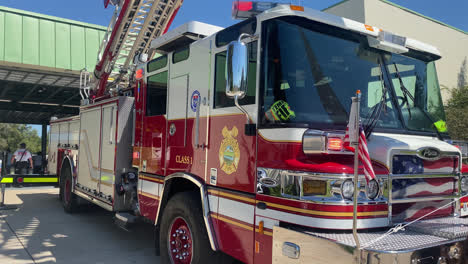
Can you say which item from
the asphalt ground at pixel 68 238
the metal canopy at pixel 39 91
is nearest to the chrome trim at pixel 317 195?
the asphalt ground at pixel 68 238

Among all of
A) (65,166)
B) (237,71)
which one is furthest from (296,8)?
(65,166)

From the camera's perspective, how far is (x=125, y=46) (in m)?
8.17

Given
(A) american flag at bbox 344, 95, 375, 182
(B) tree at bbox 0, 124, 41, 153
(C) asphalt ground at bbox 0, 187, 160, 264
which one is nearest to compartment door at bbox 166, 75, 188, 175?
(C) asphalt ground at bbox 0, 187, 160, 264

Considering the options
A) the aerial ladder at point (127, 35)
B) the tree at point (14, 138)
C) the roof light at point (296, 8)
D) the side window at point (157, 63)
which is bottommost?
the tree at point (14, 138)

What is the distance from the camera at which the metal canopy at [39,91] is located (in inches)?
520

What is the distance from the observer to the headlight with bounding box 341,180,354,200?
8.82ft

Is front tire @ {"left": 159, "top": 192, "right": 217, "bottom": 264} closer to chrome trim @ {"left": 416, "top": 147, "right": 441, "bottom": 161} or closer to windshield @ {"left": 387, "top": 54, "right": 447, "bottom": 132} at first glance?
chrome trim @ {"left": 416, "top": 147, "right": 441, "bottom": 161}

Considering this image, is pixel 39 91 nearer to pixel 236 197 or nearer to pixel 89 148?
pixel 89 148

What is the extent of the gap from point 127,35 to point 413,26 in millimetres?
10182

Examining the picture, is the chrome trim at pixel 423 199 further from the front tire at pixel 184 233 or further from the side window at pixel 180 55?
the side window at pixel 180 55

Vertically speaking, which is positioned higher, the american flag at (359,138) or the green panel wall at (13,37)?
the green panel wall at (13,37)

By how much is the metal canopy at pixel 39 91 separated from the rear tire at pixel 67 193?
218 inches

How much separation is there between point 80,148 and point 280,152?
5.46 m

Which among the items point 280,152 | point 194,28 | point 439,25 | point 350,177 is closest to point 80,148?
point 194,28
